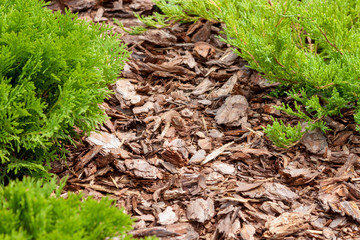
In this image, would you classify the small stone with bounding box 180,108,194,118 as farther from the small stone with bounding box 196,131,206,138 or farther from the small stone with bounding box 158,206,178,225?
the small stone with bounding box 158,206,178,225

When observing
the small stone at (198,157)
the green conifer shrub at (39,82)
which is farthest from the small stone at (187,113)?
the green conifer shrub at (39,82)

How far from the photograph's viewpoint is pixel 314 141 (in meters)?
3.74

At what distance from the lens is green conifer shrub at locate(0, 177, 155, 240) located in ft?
6.54

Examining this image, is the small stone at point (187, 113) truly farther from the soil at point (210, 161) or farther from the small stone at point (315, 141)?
the small stone at point (315, 141)

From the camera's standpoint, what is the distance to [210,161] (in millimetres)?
3693

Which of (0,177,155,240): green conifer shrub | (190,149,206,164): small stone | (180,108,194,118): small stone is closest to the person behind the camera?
(0,177,155,240): green conifer shrub

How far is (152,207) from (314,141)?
164 centimetres

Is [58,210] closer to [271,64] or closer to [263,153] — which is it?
[263,153]

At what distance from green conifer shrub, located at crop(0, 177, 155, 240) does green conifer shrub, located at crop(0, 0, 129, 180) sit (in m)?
0.63

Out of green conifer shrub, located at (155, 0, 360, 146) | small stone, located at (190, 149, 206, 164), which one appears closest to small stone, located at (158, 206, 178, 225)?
small stone, located at (190, 149, 206, 164)

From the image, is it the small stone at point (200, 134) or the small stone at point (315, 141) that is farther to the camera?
the small stone at point (200, 134)

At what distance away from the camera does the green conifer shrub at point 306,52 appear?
11.7ft

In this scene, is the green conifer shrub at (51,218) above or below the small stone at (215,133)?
above

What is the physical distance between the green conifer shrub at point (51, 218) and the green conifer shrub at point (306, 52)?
1936 millimetres
